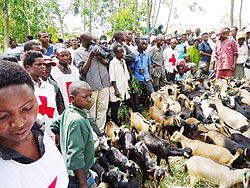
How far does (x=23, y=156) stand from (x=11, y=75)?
1.25ft

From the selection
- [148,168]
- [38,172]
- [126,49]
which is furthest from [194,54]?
[38,172]

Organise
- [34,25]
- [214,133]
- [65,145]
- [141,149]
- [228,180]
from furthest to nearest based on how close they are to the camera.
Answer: [34,25], [214,133], [141,149], [228,180], [65,145]

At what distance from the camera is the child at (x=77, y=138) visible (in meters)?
1.82

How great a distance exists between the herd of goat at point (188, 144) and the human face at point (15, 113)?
6.11ft

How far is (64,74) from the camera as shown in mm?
3283

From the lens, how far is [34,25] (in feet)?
24.7

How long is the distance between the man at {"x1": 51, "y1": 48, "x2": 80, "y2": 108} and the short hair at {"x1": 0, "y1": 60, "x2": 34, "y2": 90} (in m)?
2.27

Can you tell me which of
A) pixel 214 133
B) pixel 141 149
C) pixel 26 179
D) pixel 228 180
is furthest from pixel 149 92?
pixel 26 179

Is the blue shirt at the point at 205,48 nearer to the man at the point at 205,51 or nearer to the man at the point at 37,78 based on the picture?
the man at the point at 205,51

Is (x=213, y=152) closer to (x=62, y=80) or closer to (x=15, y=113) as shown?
(x=62, y=80)

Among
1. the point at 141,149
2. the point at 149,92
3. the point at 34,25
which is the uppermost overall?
the point at 34,25

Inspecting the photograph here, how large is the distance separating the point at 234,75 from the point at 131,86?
4.38 m

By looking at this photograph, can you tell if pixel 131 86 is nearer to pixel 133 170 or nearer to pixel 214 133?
pixel 214 133

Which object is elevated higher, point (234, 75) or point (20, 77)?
point (20, 77)
